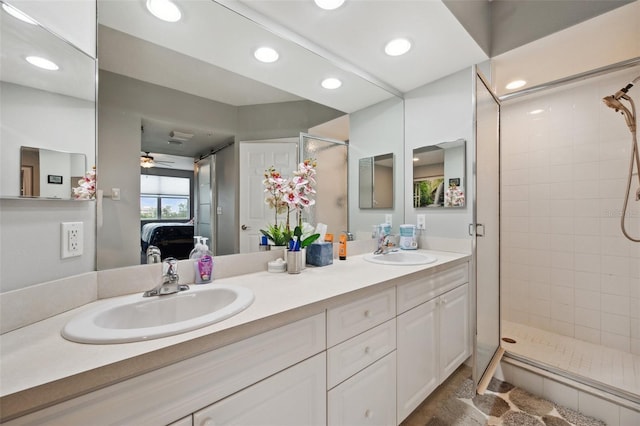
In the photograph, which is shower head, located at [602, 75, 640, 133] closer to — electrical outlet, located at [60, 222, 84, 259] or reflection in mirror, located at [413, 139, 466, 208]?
reflection in mirror, located at [413, 139, 466, 208]

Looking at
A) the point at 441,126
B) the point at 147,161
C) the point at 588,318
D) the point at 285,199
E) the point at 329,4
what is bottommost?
the point at 588,318

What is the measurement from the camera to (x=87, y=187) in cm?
91

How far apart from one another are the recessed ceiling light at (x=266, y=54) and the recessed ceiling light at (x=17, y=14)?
2.96 feet

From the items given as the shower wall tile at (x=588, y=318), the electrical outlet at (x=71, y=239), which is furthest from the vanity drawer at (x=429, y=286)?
the electrical outlet at (x=71, y=239)

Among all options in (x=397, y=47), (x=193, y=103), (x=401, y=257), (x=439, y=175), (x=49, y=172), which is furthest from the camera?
(x=439, y=175)

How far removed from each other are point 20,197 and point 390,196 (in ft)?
6.93

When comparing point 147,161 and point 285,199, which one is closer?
point 147,161

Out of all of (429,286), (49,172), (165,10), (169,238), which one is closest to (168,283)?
(169,238)

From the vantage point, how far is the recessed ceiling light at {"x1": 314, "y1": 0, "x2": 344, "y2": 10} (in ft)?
4.19

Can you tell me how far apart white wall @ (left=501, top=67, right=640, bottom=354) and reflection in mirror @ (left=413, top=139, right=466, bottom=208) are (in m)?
0.95

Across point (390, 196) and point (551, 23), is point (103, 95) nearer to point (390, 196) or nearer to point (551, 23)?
→ point (390, 196)

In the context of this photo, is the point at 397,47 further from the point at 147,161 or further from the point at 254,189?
the point at 147,161

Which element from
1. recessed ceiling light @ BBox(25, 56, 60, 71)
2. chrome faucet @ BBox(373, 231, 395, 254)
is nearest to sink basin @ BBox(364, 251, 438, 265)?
chrome faucet @ BBox(373, 231, 395, 254)

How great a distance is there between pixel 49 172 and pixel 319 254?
1142mm
